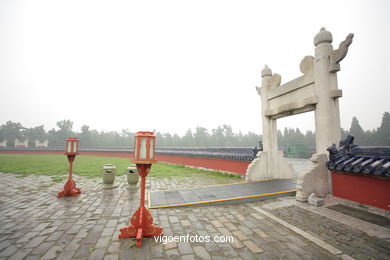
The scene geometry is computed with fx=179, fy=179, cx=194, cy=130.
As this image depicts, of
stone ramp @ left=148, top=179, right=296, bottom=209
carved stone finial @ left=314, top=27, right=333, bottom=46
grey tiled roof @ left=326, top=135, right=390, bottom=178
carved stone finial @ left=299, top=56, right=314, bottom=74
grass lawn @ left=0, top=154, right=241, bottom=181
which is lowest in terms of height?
grass lawn @ left=0, top=154, right=241, bottom=181

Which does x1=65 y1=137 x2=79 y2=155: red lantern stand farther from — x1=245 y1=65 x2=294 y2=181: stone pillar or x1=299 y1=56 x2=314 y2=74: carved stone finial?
x1=299 y1=56 x2=314 y2=74: carved stone finial

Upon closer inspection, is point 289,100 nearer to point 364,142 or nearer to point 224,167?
point 224,167

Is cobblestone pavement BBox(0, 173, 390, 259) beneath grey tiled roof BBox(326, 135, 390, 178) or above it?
beneath

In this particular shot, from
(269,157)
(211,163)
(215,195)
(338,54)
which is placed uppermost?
(338,54)

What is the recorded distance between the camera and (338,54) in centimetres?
524

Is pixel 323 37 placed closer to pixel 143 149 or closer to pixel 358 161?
pixel 358 161

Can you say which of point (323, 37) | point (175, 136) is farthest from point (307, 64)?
point (175, 136)

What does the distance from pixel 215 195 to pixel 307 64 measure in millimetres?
5481

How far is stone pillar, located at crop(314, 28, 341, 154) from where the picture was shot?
5383mm

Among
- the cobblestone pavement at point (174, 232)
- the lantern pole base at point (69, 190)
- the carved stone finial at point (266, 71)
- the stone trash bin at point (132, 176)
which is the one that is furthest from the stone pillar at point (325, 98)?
the lantern pole base at point (69, 190)

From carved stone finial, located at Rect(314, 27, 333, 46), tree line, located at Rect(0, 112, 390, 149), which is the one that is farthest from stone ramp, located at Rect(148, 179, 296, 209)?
tree line, located at Rect(0, 112, 390, 149)

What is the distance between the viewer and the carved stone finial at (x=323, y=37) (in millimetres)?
5555

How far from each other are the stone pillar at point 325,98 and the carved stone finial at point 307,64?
40 cm

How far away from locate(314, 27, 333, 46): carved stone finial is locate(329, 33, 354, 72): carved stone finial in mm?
482
